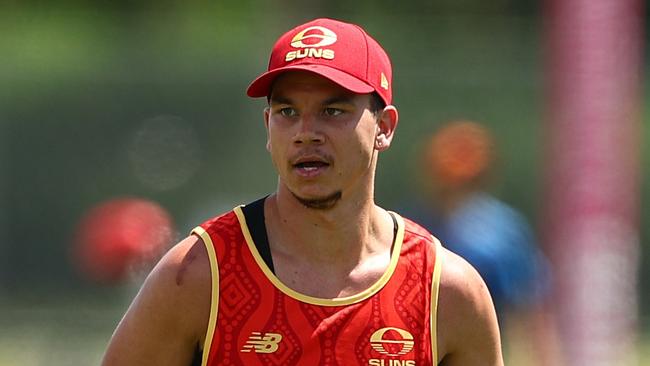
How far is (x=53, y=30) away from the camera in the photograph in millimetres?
12469

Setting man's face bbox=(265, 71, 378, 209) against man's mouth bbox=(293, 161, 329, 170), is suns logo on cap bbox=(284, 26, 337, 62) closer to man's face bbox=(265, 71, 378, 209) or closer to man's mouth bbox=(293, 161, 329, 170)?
man's face bbox=(265, 71, 378, 209)

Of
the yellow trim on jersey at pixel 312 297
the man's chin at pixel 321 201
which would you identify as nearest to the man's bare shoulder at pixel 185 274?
the yellow trim on jersey at pixel 312 297

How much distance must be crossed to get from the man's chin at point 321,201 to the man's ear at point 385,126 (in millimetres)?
210

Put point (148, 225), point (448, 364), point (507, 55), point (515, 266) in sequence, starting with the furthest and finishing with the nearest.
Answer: point (507, 55) < point (148, 225) < point (515, 266) < point (448, 364)

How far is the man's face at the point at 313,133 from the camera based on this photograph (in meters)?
3.92

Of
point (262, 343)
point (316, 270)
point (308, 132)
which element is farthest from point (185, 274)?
point (308, 132)

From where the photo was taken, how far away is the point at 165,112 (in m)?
12.3

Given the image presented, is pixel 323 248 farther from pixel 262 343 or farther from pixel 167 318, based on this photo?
pixel 167 318

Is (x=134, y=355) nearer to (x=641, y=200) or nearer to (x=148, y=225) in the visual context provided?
(x=148, y=225)

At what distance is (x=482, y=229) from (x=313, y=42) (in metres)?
3.29

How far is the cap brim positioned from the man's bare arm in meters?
0.57

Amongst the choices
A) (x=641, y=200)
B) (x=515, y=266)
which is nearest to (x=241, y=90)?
(x=641, y=200)

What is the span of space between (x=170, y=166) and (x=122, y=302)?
1.22 metres

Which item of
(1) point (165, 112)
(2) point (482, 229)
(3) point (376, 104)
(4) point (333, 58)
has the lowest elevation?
(2) point (482, 229)
